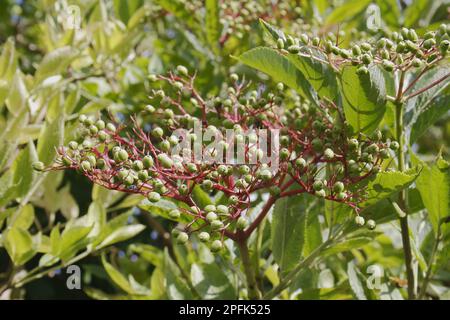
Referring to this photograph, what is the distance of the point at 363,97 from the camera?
1312 millimetres

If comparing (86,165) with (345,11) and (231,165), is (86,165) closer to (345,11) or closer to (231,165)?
(231,165)

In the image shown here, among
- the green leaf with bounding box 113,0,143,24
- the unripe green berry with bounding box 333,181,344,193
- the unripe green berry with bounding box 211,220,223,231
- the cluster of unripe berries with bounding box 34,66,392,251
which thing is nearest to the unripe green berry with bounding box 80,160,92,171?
the cluster of unripe berries with bounding box 34,66,392,251

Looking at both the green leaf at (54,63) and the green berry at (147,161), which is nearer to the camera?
the green berry at (147,161)

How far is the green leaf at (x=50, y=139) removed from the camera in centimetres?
167

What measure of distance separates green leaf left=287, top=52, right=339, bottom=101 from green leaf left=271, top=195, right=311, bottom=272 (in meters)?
0.33

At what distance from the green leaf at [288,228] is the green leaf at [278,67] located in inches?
12.1

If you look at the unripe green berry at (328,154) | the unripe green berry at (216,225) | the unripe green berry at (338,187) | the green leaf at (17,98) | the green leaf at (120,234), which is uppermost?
the green leaf at (17,98)

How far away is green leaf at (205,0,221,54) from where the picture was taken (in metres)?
2.14

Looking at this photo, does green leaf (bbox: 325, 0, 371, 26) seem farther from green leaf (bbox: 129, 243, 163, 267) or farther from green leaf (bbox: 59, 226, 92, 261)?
green leaf (bbox: 59, 226, 92, 261)

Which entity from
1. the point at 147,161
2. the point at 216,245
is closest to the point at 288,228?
the point at 216,245

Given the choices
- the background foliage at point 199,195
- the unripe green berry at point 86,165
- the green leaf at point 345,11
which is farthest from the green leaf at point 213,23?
the unripe green berry at point 86,165

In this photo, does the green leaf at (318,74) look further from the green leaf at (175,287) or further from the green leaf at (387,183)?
the green leaf at (175,287)

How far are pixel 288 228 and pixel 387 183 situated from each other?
14.1 inches
